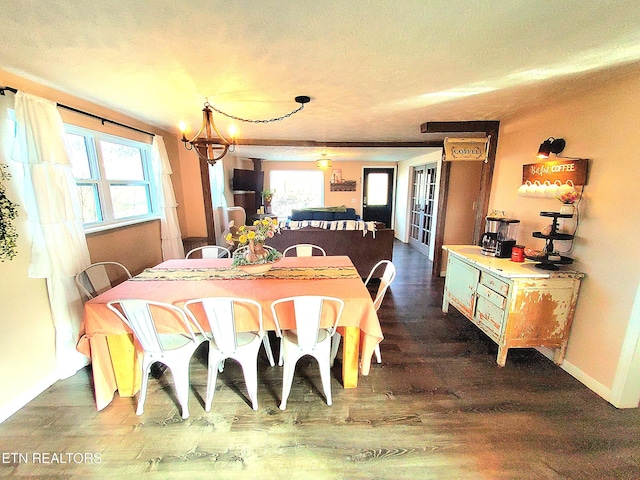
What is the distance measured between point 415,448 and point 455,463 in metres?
0.21

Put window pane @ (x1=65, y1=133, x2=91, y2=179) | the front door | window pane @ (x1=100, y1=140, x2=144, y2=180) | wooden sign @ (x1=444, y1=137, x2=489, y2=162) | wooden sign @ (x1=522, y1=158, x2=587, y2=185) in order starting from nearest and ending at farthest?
wooden sign @ (x1=522, y1=158, x2=587, y2=185) → window pane @ (x1=65, y1=133, x2=91, y2=179) → window pane @ (x1=100, y1=140, x2=144, y2=180) → wooden sign @ (x1=444, y1=137, x2=489, y2=162) → the front door

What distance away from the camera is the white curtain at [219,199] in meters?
4.84

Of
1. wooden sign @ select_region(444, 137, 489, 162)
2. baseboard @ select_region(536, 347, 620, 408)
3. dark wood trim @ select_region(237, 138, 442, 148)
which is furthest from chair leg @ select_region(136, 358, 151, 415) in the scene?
wooden sign @ select_region(444, 137, 489, 162)

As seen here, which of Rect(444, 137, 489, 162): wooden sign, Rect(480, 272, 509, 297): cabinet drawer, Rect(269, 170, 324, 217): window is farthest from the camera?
Rect(269, 170, 324, 217): window

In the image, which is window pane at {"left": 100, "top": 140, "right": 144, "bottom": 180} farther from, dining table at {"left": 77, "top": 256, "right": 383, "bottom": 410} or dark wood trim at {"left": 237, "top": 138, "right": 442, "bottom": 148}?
dark wood trim at {"left": 237, "top": 138, "right": 442, "bottom": 148}

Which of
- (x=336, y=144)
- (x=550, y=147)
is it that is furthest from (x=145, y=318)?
(x=336, y=144)

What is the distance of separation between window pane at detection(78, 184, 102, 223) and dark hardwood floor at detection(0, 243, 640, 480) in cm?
141

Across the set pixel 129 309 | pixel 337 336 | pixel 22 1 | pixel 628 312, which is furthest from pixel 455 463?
pixel 22 1

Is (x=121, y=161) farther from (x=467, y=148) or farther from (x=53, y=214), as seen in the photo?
(x=467, y=148)

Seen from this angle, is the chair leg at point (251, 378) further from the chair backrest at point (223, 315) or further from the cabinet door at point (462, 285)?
the cabinet door at point (462, 285)

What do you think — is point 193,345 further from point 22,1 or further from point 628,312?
point 628,312

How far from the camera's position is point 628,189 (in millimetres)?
1658

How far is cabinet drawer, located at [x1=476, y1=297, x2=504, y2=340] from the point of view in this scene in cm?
212

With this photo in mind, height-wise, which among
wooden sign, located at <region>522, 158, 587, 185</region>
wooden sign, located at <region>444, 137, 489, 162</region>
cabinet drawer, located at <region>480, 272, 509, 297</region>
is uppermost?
wooden sign, located at <region>444, 137, 489, 162</region>
